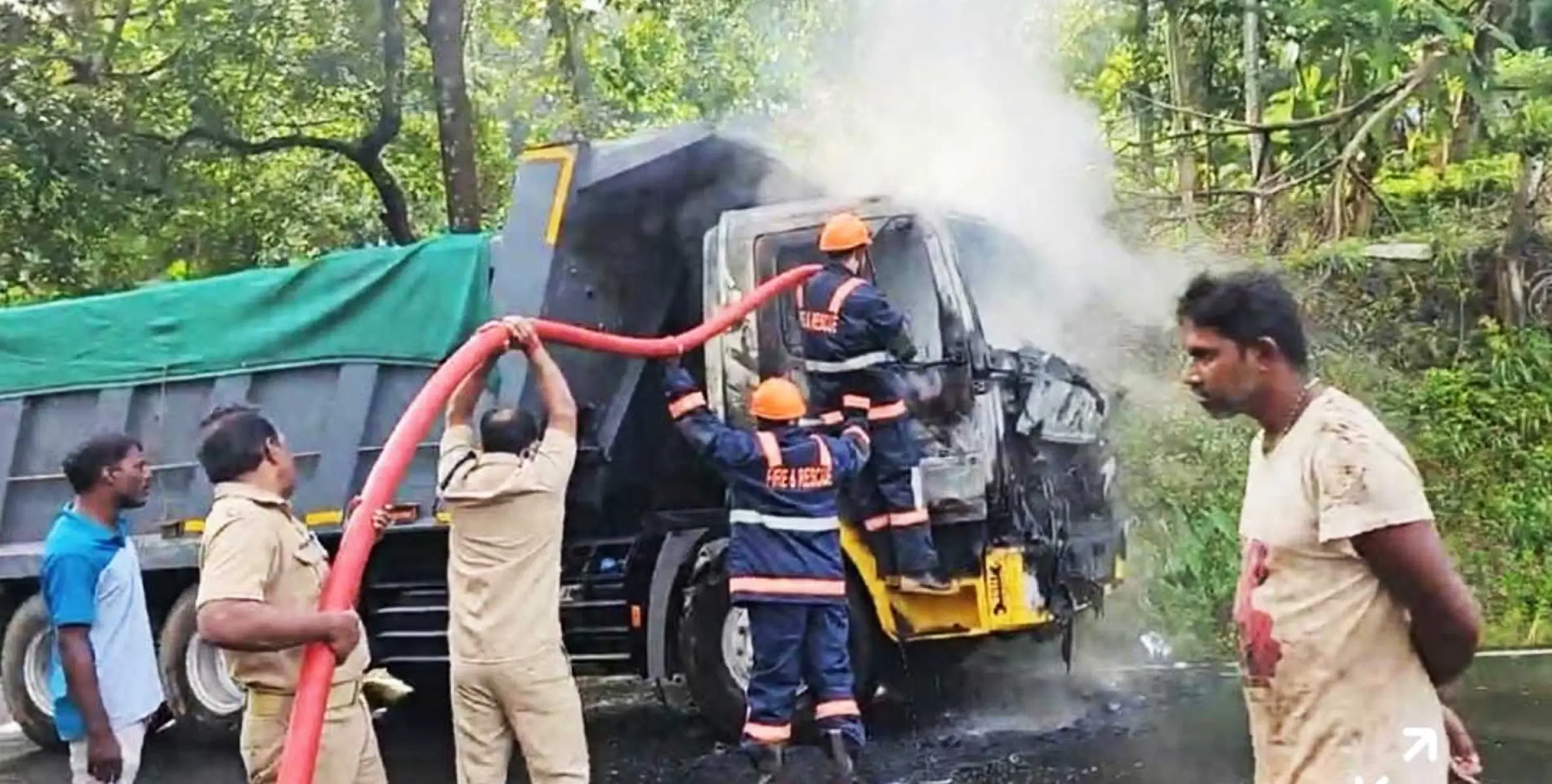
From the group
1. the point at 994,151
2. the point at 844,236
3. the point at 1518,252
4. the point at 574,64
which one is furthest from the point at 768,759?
the point at 574,64

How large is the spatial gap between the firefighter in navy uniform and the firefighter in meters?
0.62

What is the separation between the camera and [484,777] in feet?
19.1

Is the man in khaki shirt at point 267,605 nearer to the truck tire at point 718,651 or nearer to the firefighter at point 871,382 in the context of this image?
the firefighter at point 871,382

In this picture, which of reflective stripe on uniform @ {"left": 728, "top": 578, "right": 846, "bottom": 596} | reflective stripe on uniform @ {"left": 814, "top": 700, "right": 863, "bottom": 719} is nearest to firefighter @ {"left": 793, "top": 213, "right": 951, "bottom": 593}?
reflective stripe on uniform @ {"left": 728, "top": 578, "right": 846, "bottom": 596}

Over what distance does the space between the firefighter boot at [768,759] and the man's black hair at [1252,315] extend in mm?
4032

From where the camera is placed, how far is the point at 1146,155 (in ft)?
48.1

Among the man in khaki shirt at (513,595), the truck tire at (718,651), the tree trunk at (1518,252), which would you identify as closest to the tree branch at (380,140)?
the truck tire at (718,651)

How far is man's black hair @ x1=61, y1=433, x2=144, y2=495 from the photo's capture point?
5.04 meters

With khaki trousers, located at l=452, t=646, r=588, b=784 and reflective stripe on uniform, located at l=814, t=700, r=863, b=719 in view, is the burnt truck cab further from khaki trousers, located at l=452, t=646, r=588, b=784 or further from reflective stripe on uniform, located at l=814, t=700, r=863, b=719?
khaki trousers, located at l=452, t=646, r=588, b=784

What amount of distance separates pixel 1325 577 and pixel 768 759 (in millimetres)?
4142

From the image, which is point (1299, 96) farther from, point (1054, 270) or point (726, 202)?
point (726, 202)

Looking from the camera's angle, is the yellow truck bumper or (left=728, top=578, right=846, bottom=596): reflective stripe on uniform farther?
the yellow truck bumper

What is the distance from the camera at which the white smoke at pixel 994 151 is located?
8781 millimetres

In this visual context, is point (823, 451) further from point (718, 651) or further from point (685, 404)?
point (718, 651)
